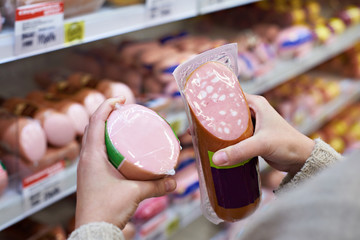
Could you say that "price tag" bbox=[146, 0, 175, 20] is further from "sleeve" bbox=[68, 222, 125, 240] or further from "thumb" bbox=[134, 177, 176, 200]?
"sleeve" bbox=[68, 222, 125, 240]

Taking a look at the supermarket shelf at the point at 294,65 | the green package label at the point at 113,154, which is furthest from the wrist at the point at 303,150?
the supermarket shelf at the point at 294,65

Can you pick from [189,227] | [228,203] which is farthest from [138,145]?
[189,227]

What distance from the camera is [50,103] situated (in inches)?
50.5

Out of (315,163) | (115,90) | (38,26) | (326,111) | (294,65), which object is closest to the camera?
(315,163)

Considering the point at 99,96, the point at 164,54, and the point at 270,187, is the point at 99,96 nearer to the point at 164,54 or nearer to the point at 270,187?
the point at 164,54

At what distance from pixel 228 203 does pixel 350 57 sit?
2.20m

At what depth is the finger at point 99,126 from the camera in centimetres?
78

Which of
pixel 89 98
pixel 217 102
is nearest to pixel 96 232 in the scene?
pixel 217 102

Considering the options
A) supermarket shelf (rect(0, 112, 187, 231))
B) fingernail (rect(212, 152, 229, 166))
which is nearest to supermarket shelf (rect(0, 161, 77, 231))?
supermarket shelf (rect(0, 112, 187, 231))

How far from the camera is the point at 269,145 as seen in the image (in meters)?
0.85

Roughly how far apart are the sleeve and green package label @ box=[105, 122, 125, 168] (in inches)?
4.5

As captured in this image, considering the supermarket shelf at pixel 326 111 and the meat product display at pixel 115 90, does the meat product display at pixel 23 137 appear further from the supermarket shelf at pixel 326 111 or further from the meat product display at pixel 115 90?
the supermarket shelf at pixel 326 111

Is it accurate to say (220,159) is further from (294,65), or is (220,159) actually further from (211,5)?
(294,65)

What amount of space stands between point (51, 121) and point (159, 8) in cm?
45
